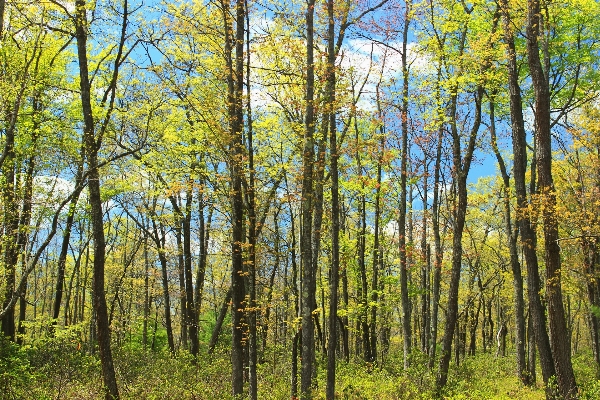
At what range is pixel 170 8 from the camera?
426 inches

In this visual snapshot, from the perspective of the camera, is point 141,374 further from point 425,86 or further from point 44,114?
point 425,86

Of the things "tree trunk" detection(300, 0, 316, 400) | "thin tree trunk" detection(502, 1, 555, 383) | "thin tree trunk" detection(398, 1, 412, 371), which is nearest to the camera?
"tree trunk" detection(300, 0, 316, 400)

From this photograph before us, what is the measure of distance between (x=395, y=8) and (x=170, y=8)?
6076 mm

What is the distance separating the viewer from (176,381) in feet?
39.3

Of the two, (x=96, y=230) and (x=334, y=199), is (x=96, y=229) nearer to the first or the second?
(x=96, y=230)

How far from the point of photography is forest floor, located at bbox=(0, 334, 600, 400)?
1001 centimetres

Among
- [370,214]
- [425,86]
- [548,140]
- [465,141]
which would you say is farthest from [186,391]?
[370,214]

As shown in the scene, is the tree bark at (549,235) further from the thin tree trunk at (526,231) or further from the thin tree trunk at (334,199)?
the thin tree trunk at (334,199)

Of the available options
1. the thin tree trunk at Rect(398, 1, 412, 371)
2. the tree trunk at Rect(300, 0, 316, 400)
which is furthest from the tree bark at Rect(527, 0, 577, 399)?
the thin tree trunk at Rect(398, 1, 412, 371)

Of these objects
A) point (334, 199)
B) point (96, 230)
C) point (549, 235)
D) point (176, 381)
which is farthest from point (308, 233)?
point (176, 381)

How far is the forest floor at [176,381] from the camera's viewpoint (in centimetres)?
1001

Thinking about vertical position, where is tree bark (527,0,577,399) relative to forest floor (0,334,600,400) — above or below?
above

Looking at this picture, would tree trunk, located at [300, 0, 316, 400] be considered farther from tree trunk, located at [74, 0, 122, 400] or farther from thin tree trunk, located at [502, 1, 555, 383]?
thin tree trunk, located at [502, 1, 555, 383]

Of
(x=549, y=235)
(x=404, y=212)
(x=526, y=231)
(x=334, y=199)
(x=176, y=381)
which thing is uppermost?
(x=404, y=212)
